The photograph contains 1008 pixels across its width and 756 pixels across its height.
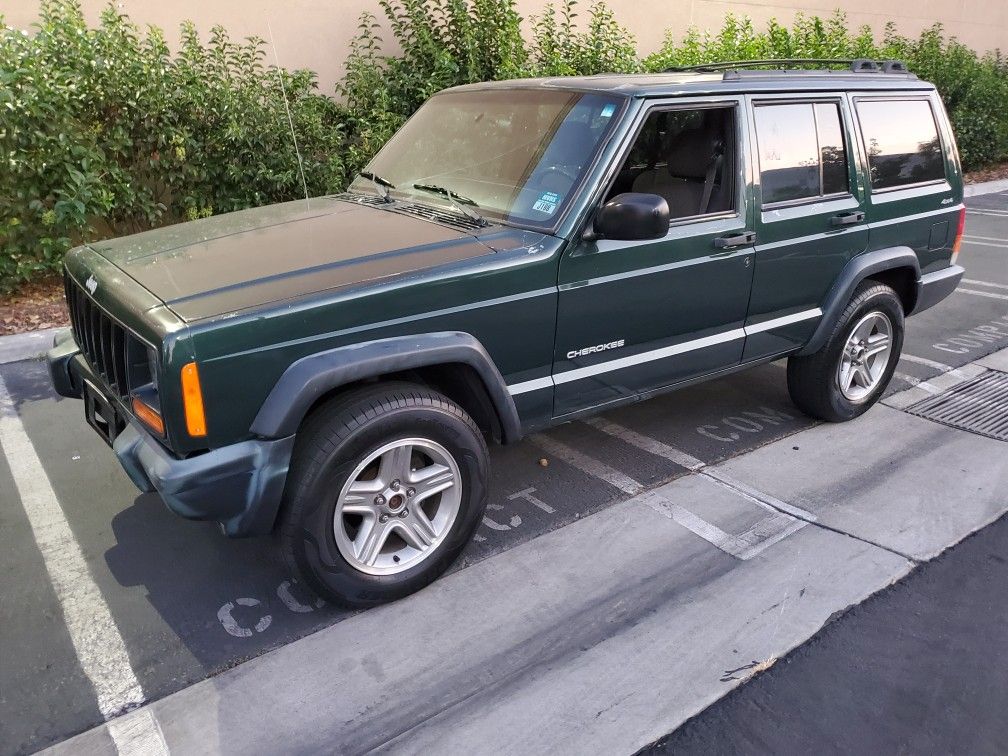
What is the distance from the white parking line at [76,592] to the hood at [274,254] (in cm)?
123

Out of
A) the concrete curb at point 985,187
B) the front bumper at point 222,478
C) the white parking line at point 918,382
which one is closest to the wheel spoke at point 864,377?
the white parking line at point 918,382

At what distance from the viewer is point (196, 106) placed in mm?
7137

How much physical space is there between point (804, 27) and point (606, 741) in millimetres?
13442

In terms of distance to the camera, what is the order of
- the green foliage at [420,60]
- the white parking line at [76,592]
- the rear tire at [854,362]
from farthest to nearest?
the green foliage at [420,60], the rear tire at [854,362], the white parking line at [76,592]

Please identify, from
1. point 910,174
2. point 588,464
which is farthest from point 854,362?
point 588,464

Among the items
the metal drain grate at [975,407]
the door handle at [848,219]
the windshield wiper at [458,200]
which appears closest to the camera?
the windshield wiper at [458,200]

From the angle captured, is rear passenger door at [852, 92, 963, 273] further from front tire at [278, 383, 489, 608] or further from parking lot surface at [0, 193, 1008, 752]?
front tire at [278, 383, 489, 608]

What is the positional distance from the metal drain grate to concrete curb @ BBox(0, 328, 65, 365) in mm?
5868

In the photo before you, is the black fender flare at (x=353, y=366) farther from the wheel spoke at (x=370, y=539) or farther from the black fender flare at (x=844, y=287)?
the black fender flare at (x=844, y=287)

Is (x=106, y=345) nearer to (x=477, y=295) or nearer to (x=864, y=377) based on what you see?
(x=477, y=295)

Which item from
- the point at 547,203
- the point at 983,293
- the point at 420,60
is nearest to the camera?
the point at 547,203

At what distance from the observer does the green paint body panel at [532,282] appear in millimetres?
2744

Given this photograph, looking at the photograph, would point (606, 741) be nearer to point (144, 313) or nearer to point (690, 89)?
point (144, 313)

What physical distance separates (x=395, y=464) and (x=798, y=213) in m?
2.41
